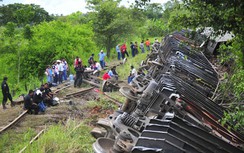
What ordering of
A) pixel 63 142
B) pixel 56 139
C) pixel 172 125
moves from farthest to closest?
pixel 63 142 → pixel 56 139 → pixel 172 125

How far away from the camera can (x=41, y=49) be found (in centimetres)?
2739

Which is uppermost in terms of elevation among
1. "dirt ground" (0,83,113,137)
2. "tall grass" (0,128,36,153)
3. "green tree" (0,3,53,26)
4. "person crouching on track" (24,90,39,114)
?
"green tree" (0,3,53,26)

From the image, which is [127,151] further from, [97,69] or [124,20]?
[124,20]

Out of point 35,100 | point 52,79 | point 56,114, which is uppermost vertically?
point 35,100

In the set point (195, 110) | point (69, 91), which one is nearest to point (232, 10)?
point (195, 110)

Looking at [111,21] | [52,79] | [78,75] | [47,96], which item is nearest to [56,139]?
[47,96]

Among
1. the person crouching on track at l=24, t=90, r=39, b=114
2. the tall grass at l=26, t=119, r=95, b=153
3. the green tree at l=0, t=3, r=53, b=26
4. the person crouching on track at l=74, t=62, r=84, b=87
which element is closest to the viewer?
the tall grass at l=26, t=119, r=95, b=153

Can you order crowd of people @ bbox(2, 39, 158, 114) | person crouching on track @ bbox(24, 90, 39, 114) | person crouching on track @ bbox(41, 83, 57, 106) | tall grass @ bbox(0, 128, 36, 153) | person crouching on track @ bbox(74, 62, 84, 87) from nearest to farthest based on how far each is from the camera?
tall grass @ bbox(0, 128, 36, 153)
person crouching on track @ bbox(24, 90, 39, 114)
crowd of people @ bbox(2, 39, 158, 114)
person crouching on track @ bbox(41, 83, 57, 106)
person crouching on track @ bbox(74, 62, 84, 87)

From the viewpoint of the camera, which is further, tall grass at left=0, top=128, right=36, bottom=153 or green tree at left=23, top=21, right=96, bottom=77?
green tree at left=23, top=21, right=96, bottom=77

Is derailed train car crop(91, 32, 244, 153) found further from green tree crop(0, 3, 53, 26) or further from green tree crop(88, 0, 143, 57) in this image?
green tree crop(0, 3, 53, 26)

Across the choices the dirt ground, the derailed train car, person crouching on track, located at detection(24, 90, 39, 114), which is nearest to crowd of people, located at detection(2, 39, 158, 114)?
person crouching on track, located at detection(24, 90, 39, 114)

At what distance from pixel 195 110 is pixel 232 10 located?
263 centimetres

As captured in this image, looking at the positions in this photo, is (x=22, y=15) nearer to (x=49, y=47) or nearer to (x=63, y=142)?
(x=49, y=47)

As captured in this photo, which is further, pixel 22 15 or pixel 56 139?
pixel 22 15
